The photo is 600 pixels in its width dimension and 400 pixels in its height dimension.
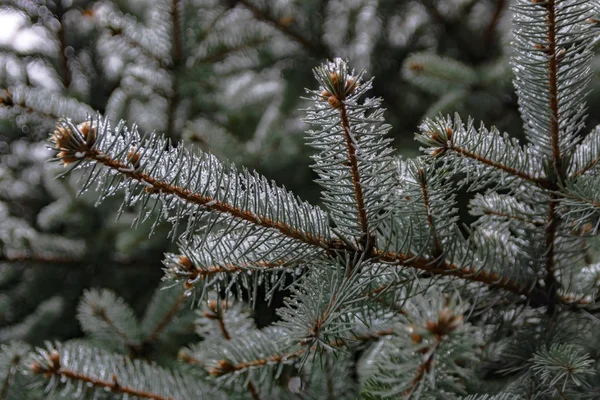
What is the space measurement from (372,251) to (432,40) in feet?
4.10

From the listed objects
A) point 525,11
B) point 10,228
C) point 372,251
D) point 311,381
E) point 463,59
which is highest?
point 463,59

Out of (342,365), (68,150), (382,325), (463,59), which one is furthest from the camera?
(463,59)

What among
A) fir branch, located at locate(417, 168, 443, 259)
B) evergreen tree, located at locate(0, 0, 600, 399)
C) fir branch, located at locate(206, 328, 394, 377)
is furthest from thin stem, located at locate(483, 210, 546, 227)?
fir branch, located at locate(206, 328, 394, 377)

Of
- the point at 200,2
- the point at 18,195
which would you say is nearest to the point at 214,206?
the point at 200,2

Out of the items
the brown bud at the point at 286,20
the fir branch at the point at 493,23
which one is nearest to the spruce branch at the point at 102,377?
the brown bud at the point at 286,20

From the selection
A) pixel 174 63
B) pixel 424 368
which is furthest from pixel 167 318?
pixel 424 368

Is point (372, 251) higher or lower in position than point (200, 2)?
lower

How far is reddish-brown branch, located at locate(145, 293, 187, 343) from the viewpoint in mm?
990

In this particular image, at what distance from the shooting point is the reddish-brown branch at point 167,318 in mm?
990

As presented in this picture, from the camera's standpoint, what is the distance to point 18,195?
1.91 meters

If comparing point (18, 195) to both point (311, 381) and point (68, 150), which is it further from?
point (68, 150)

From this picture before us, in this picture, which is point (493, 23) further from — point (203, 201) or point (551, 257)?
point (203, 201)

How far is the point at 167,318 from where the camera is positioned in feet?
3.36

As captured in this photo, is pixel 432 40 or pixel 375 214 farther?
pixel 432 40
